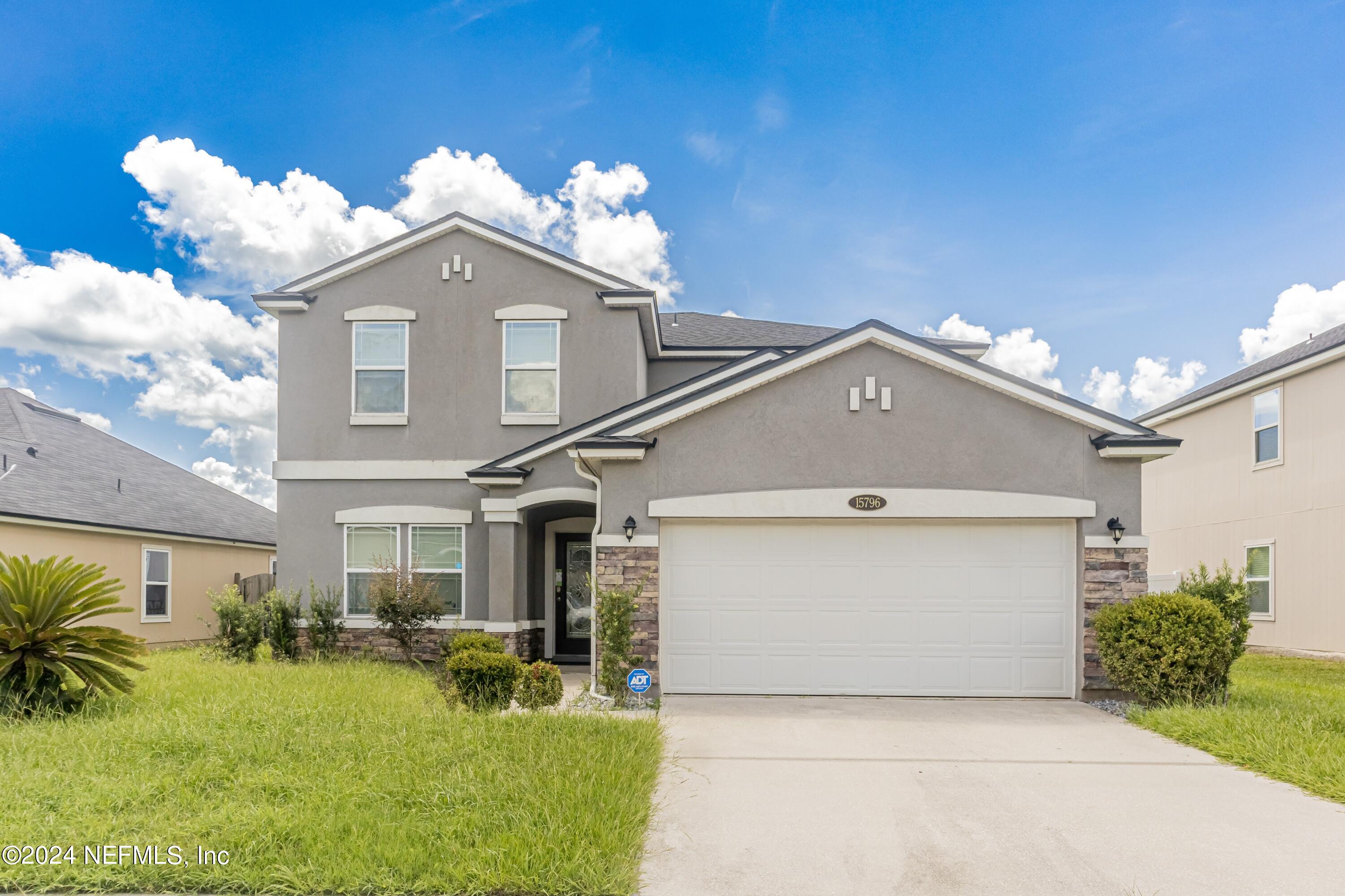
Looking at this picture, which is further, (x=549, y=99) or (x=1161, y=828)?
(x=549, y=99)

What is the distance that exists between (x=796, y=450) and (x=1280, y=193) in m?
11.8

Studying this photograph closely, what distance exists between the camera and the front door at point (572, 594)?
15258mm

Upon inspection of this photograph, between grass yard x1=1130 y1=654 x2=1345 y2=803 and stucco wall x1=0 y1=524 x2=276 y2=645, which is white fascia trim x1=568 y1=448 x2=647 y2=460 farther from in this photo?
stucco wall x1=0 y1=524 x2=276 y2=645

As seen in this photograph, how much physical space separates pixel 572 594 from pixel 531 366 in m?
4.15

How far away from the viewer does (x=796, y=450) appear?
35.0 feet

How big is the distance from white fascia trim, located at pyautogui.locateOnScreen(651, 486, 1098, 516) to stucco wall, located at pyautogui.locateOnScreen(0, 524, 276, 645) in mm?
9728

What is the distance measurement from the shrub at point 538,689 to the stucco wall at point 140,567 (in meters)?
8.36

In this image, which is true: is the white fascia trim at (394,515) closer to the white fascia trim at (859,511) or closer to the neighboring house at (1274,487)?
the white fascia trim at (859,511)

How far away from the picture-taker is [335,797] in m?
5.70

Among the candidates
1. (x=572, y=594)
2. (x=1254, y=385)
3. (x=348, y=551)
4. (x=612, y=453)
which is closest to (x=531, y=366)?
(x=572, y=594)

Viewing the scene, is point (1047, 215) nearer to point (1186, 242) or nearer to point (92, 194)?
point (1186, 242)

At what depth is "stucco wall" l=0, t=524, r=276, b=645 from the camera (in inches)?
605

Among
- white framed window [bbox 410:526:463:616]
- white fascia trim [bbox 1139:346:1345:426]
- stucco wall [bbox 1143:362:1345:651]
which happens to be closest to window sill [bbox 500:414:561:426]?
white framed window [bbox 410:526:463:616]

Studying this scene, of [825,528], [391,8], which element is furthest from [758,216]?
[825,528]
